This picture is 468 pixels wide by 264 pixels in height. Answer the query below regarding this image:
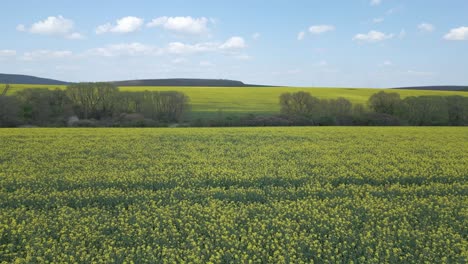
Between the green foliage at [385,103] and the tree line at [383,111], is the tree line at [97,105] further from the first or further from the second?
the green foliage at [385,103]

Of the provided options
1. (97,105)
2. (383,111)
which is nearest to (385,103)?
(383,111)

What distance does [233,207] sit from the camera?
9.76 m

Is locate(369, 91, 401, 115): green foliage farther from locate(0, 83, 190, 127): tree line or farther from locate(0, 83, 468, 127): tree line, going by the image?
locate(0, 83, 190, 127): tree line

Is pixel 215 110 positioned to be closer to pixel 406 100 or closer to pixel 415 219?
pixel 406 100

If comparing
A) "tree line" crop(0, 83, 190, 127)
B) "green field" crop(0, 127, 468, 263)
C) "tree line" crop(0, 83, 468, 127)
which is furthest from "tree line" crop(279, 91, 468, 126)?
"green field" crop(0, 127, 468, 263)

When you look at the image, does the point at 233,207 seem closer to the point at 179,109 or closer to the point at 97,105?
the point at 179,109

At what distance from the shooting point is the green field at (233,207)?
707cm

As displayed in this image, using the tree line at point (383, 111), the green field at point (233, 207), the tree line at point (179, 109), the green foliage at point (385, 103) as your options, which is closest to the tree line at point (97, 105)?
the tree line at point (179, 109)

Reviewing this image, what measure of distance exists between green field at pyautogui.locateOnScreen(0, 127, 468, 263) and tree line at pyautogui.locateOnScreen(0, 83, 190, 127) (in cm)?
3016

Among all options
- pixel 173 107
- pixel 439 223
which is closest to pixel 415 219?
pixel 439 223

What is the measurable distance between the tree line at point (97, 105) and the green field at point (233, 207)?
3016cm

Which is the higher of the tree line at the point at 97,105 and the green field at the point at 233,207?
the tree line at the point at 97,105

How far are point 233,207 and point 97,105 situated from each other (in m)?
44.0

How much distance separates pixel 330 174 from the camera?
43.8 ft
